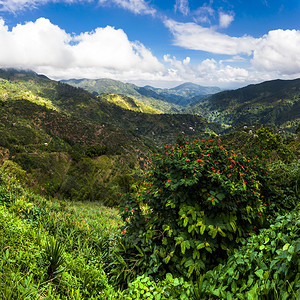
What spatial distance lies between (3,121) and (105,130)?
4348 centimetres

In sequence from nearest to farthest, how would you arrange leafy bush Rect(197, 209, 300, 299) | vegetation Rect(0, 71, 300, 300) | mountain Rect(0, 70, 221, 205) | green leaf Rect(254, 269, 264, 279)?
1. leafy bush Rect(197, 209, 300, 299)
2. green leaf Rect(254, 269, 264, 279)
3. vegetation Rect(0, 71, 300, 300)
4. mountain Rect(0, 70, 221, 205)

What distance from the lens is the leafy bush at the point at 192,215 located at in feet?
9.62

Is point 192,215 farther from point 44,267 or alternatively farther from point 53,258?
point 44,267

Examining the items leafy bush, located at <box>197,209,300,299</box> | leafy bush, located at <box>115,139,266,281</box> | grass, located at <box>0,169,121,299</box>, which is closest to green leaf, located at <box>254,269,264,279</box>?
leafy bush, located at <box>197,209,300,299</box>

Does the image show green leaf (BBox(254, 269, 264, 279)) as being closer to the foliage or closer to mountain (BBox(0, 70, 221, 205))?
mountain (BBox(0, 70, 221, 205))

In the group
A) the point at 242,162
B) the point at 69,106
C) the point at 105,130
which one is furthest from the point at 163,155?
the point at 69,106

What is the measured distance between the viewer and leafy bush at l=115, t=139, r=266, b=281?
293cm

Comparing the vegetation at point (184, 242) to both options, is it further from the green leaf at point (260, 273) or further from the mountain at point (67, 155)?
the mountain at point (67, 155)

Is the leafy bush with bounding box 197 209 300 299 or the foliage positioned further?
the foliage

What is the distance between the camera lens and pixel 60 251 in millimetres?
3105

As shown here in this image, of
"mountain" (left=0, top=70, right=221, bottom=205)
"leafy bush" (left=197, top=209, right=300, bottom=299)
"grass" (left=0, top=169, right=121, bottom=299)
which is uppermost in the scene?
"leafy bush" (left=197, top=209, right=300, bottom=299)

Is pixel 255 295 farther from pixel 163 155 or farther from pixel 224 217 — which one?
pixel 163 155

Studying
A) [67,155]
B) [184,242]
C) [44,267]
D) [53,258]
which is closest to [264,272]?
[184,242]

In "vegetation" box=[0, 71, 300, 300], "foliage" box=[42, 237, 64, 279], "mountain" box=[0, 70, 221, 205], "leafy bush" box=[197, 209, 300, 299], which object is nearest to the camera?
"leafy bush" box=[197, 209, 300, 299]
